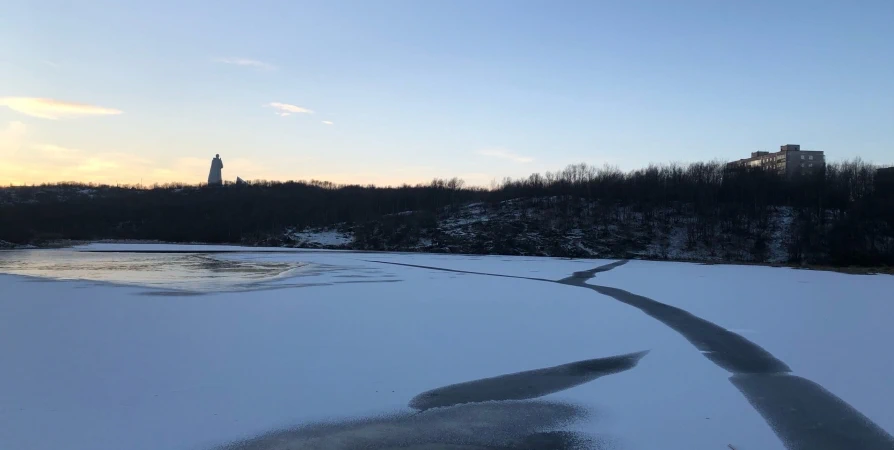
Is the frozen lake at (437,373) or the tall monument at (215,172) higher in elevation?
the tall monument at (215,172)

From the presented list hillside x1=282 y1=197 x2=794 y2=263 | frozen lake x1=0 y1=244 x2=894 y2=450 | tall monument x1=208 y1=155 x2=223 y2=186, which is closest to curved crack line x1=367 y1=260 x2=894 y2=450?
frozen lake x1=0 y1=244 x2=894 y2=450

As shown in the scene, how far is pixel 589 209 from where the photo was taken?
73.4m

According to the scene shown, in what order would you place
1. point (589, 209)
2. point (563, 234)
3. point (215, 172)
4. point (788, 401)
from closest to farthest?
1. point (788, 401)
2. point (563, 234)
3. point (589, 209)
4. point (215, 172)

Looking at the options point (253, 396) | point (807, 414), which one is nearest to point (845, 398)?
point (807, 414)

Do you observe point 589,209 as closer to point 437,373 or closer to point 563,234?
point 563,234

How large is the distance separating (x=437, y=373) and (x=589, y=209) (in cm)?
6884

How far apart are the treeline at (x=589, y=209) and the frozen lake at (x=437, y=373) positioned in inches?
1787

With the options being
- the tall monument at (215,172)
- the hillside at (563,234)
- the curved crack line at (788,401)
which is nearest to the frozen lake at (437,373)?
the curved crack line at (788,401)

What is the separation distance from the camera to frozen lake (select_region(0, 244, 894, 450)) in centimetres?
518

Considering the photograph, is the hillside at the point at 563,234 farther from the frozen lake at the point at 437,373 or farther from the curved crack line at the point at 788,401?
the curved crack line at the point at 788,401

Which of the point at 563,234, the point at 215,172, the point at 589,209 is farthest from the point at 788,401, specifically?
the point at 215,172

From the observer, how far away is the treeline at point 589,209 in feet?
178

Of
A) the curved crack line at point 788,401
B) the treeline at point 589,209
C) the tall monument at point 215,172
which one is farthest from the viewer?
the tall monument at point 215,172

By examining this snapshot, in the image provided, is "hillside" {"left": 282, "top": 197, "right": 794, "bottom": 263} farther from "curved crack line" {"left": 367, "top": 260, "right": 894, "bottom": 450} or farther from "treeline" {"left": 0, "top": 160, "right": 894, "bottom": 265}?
"curved crack line" {"left": 367, "top": 260, "right": 894, "bottom": 450}
